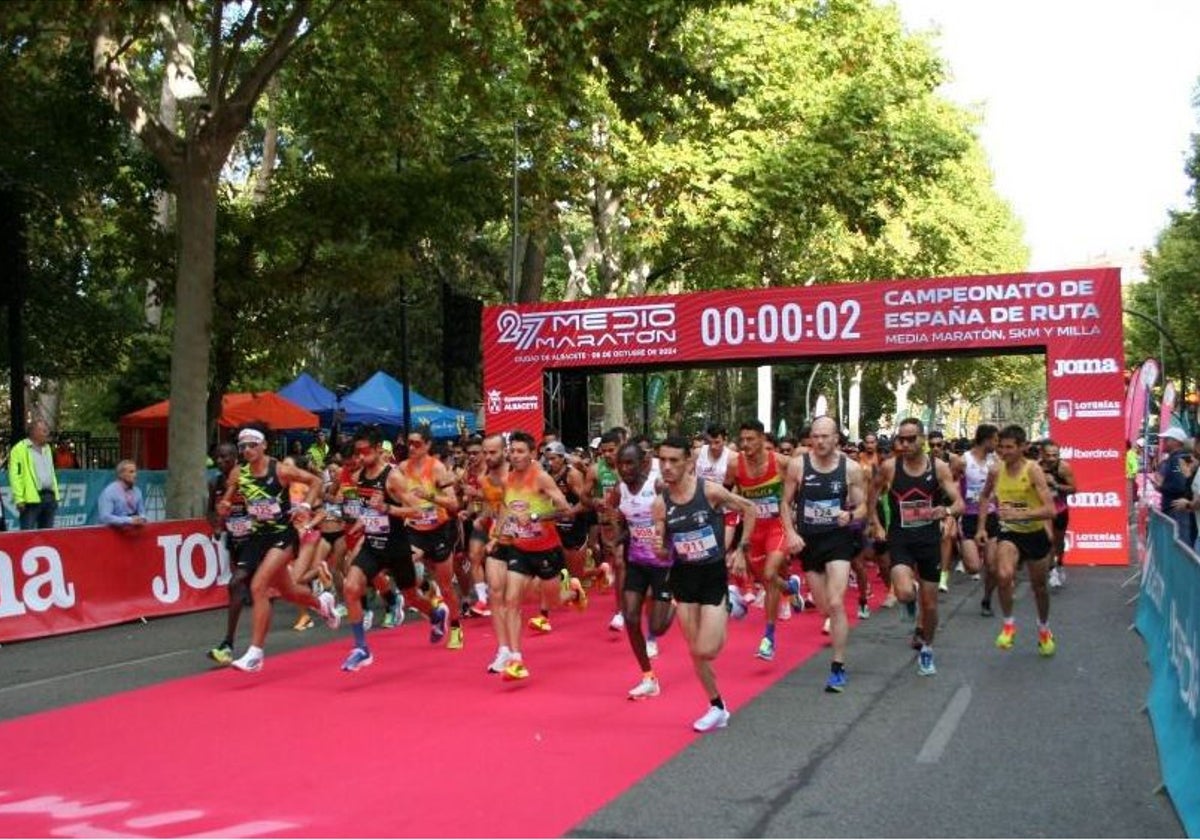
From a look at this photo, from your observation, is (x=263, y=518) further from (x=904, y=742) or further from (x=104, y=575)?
(x=904, y=742)

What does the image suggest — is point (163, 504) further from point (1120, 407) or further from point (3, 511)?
point (1120, 407)

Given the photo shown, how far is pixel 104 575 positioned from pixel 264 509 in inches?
185

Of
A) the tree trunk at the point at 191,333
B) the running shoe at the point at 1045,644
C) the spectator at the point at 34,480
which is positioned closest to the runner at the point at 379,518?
the running shoe at the point at 1045,644

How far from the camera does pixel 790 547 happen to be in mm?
9445

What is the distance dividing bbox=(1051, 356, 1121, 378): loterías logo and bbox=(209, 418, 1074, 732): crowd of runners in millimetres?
7016

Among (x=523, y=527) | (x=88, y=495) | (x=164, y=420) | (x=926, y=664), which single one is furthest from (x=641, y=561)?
(x=164, y=420)

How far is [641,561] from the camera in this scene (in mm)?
9492

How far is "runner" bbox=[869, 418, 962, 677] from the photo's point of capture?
34.4 ft

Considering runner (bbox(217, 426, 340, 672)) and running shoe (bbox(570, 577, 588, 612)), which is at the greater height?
runner (bbox(217, 426, 340, 672))

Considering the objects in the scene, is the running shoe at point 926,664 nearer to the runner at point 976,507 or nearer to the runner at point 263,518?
the runner at point 976,507

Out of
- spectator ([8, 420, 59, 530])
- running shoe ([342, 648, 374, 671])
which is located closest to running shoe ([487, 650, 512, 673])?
running shoe ([342, 648, 374, 671])

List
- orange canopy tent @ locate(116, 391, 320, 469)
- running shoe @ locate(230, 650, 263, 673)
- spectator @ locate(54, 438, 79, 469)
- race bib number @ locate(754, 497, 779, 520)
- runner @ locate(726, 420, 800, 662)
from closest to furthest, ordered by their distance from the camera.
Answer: running shoe @ locate(230, 650, 263, 673) → runner @ locate(726, 420, 800, 662) → race bib number @ locate(754, 497, 779, 520) → spectator @ locate(54, 438, 79, 469) → orange canopy tent @ locate(116, 391, 320, 469)

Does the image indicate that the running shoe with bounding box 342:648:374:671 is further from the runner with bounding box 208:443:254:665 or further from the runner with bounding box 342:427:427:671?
the runner with bounding box 208:443:254:665

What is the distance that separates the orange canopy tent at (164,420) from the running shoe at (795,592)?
13189 millimetres
